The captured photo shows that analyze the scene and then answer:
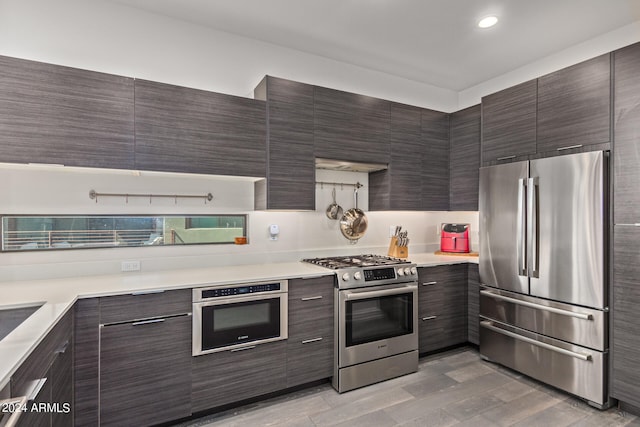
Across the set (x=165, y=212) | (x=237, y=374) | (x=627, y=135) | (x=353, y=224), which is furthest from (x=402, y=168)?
(x=237, y=374)

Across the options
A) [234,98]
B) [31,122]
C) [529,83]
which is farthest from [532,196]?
[31,122]

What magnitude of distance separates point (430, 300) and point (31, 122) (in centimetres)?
327

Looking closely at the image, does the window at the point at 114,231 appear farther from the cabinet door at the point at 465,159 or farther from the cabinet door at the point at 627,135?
the cabinet door at the point at 627,135

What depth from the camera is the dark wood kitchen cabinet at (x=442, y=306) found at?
3021 millimetres

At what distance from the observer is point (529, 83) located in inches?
108

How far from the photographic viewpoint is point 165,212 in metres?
2.59

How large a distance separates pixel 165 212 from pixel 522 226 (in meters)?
2.87

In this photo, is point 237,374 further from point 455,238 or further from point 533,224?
point 455,238

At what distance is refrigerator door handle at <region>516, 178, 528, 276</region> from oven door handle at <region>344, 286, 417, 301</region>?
0.88m

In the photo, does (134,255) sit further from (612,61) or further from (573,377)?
(612,61)

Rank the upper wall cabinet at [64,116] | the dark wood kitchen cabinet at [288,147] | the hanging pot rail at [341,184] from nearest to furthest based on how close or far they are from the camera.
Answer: the upper wall cabinet at [64,116], the dark wood kitchen cabinet at [288,147], the hanging pot rail at [341,184]

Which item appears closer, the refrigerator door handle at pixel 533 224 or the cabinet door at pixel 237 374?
the cabinet door at pixel 237 374

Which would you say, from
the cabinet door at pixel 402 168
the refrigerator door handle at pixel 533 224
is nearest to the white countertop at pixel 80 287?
the cabinet door at pixel 402 168

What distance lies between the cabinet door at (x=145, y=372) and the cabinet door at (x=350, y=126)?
1783 mm
